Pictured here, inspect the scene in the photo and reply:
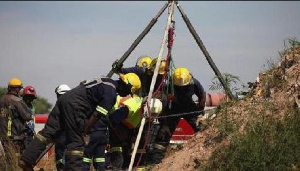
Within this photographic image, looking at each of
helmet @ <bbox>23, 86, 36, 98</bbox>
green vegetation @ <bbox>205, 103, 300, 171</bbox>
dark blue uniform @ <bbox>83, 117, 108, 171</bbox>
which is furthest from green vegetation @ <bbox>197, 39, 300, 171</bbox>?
helmet @ <bbox>23, 86, 36, 98</bbox>

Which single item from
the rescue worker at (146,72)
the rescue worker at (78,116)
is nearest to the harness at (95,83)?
the rescue worker at (78,116)

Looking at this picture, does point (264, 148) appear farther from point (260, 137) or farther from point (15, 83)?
point (15, 83)

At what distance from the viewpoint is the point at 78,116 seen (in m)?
7.21

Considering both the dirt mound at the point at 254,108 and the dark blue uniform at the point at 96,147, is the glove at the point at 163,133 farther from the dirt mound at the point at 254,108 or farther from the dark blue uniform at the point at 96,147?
the dark blue uniform at the point at 96,147

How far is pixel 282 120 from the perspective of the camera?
6.90 meters

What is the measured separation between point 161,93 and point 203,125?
1.26 meters

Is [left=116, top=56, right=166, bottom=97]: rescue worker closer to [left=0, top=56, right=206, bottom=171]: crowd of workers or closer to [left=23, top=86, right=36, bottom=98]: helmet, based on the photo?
[left=0, top=56, right=206, bottom=171]: crowd of workers

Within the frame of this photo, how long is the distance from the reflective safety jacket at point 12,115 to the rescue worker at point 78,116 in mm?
2438

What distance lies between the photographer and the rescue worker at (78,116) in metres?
7.12

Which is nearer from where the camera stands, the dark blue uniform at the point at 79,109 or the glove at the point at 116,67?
the dark blue uniform at the point at 79,109

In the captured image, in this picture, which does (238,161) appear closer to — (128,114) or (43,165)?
(128,114)

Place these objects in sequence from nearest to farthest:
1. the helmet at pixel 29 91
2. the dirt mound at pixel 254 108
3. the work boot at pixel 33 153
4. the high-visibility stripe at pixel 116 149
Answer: the dirt mound at pixel 254 108
the work boot at pixel 33 153
the high-visibility stripe at pixel 116 149
the helmet at pixel 29 91

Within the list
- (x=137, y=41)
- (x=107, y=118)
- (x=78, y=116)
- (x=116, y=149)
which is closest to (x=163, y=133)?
(x=116, y=149)

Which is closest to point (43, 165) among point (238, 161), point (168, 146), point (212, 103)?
point (168, 146)
